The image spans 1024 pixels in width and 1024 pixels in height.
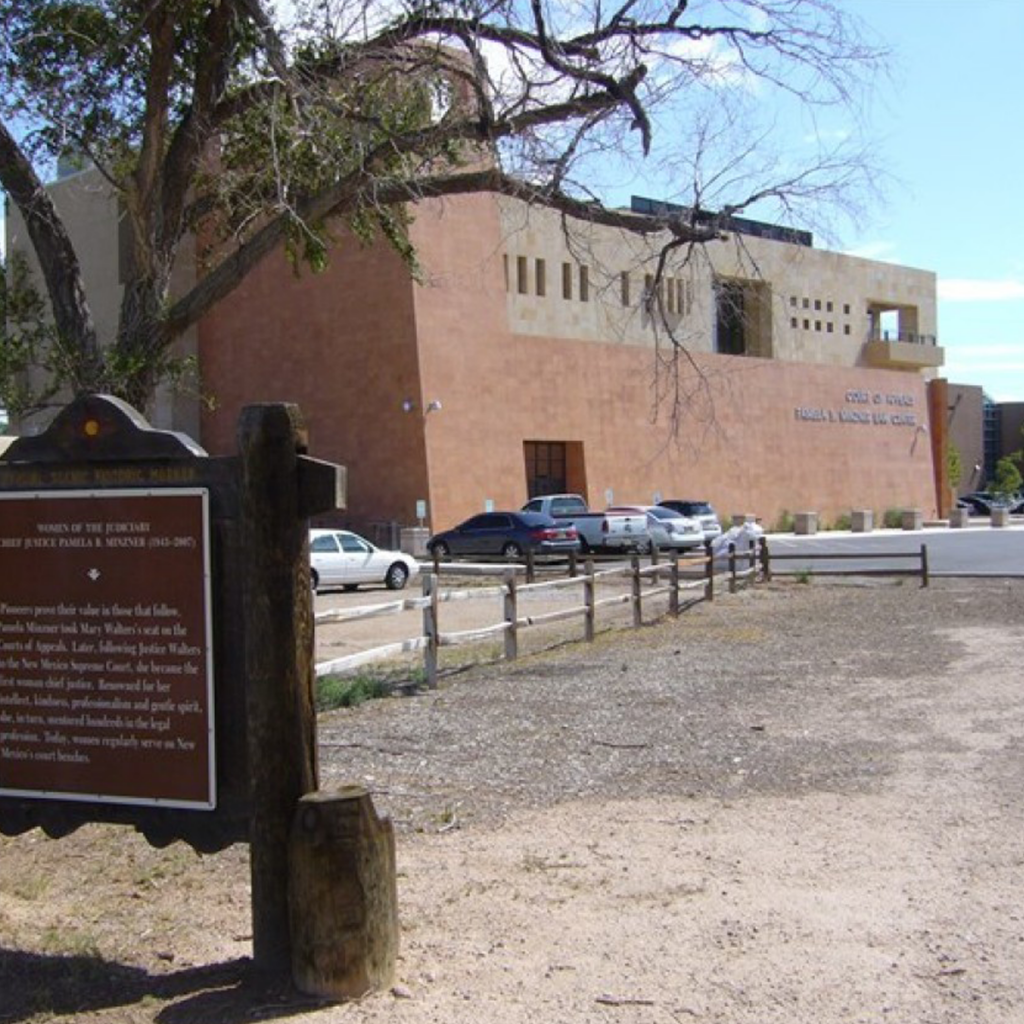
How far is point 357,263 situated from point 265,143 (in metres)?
30.6

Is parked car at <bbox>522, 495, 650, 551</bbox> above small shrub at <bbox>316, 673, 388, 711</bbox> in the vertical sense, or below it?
above

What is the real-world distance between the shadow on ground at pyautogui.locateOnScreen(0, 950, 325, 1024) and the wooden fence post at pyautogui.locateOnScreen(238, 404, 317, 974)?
0.16m

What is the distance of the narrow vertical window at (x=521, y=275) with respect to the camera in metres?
53.1

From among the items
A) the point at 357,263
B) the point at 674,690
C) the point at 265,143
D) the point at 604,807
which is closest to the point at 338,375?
the point at 357,263

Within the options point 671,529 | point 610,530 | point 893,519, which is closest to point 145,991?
point 610,530

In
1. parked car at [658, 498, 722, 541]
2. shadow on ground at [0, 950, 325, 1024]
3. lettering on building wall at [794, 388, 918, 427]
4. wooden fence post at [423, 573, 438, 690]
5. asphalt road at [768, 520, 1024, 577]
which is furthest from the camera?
lettering on building wall at [794, 388, 918, 427]

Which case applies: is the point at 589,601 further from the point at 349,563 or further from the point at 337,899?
the point at 349,563

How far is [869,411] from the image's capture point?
67.6m

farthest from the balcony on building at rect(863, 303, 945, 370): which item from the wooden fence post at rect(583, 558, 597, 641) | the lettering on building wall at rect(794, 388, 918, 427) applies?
the wooden fence post at rect(583, 558, 597, 641)

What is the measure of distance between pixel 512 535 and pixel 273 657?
31814 millimetres

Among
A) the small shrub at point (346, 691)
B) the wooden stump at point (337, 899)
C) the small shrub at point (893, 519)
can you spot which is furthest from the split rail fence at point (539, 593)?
the small shrub at point (893, 519)

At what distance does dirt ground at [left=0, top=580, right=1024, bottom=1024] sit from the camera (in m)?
4.82

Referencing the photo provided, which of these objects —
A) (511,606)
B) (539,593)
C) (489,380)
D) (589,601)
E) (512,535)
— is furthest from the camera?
(489,380)

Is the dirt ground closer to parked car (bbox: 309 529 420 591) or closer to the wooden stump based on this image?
the wooden stump
